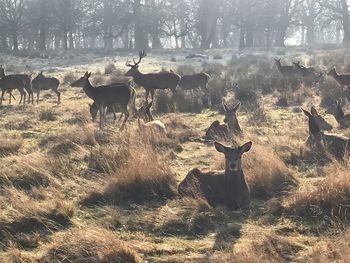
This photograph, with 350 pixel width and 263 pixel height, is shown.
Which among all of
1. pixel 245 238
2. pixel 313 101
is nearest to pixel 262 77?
pixel 313 101

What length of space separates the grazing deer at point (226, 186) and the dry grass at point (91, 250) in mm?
1826

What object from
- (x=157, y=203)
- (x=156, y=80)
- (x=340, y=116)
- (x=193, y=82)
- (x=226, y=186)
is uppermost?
(x=156, y=80)

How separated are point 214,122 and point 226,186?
16.0 feet

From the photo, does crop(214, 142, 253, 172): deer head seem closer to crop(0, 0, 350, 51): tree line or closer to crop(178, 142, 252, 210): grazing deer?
crop(178, 142, 252, 210): grazing deer

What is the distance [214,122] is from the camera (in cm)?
1209

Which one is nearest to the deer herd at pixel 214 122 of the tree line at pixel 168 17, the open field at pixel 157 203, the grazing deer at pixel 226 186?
the grazing deer at pixel 226 186

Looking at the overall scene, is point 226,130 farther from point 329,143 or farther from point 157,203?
point 157,203

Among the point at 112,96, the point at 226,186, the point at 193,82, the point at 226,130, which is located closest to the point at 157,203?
the point at 226,186

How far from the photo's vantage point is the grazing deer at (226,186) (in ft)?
23.3

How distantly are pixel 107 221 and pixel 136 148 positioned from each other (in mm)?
2652

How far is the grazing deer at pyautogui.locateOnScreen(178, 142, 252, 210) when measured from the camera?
7102 mm

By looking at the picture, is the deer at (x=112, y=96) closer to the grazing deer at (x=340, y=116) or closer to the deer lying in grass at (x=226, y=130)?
the deer lying in grass at (x=226, y=130)

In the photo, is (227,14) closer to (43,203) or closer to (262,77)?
(262,77)

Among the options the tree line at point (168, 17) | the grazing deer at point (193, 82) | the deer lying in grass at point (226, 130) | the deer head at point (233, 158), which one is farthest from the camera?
the tree line at point (168, 17)
